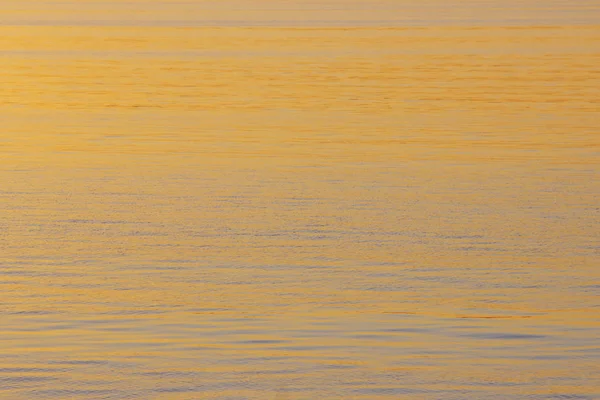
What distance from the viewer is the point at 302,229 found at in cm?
785

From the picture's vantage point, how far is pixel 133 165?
9742 mm

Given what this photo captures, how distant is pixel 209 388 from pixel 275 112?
695cm

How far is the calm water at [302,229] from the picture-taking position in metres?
5.60

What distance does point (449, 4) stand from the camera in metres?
25.7

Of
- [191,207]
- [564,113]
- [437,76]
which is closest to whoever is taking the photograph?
[191,207]

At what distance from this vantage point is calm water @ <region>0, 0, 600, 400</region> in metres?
5.60

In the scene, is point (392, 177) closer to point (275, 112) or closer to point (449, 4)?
point (275, 112)

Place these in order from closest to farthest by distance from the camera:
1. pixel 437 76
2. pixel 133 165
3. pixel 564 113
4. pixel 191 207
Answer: pixel 191 207
pixel 133 165
pixel 564 113
pixel 437 76

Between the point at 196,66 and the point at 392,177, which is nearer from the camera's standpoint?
the point at 392,177

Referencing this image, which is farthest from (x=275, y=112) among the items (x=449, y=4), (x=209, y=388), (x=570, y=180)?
(x=449, y=4)

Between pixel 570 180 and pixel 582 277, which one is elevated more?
pixel 570 180

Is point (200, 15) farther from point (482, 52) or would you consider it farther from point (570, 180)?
point (570, 180)

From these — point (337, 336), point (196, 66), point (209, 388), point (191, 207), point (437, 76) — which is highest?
point (196, 66)

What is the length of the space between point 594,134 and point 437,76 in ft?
12.6
